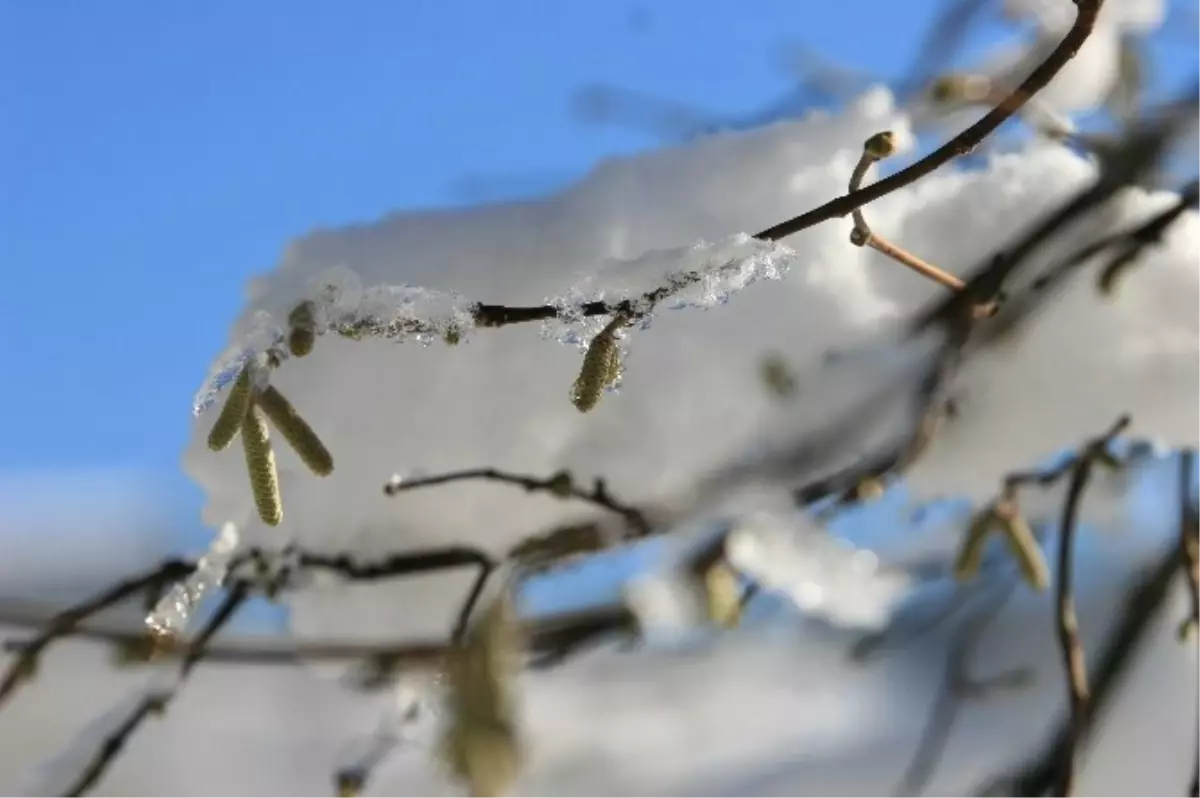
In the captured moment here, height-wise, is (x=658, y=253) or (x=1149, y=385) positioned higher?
(x=1149, y=385)

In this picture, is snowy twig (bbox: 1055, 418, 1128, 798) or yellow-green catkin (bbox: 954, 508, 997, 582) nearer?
snowy twig (bbox: 1055, 418, 1128, 798)

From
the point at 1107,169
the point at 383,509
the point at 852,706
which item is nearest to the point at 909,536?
the point at 1107,169

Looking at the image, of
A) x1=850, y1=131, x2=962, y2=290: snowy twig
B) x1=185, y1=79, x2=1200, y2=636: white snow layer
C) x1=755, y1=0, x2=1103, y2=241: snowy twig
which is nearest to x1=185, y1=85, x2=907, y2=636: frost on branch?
x1=185, y1=79, x2=1200, y2=636: white snow layer

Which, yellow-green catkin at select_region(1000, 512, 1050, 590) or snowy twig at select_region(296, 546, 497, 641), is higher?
yellow-green catkin at select_region(1000, 512, 1050, 590)

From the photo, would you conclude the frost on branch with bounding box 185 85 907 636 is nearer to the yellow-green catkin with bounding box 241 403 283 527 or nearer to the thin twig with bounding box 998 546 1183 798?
the yellow-green catkin with bounding box 241 403 283 527

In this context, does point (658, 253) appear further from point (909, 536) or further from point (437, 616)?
point (909, 536)

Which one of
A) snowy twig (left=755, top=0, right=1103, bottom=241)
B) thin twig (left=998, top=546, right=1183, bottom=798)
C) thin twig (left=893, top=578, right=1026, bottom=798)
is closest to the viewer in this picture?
snowy twig (left=755, top=0, right=1103, bottom=241)

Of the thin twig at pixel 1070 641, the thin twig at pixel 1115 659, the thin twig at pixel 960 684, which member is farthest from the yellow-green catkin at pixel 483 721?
the thin twig at pixel 960 684
